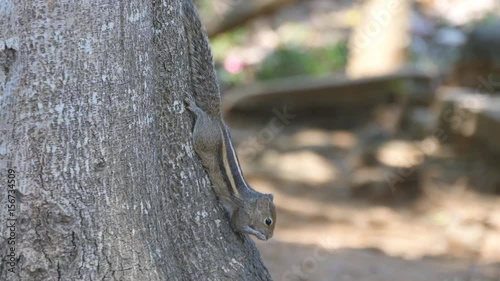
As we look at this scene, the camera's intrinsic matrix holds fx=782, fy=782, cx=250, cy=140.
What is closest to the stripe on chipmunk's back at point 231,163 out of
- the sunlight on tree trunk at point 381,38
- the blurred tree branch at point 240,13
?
the blurred tree branch at point 240,13

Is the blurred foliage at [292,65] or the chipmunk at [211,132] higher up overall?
the blurred foliage at [292,65]

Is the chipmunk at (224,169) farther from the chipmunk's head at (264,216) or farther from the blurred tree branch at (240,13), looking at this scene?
the blurred tree branch at (240,13)

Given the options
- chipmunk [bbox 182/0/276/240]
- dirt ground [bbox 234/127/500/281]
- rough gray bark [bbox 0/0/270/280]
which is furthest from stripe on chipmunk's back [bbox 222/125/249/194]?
dirt ground [bbox 234/127/500/281]

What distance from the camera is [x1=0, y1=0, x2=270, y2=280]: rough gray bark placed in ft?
7.64

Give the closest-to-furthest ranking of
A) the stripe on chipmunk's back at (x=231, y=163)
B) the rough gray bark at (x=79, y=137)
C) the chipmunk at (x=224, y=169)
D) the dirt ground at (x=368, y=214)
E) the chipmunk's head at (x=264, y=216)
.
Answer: the rough gray bark at (x=79, y=137) < the chipmunk at (x=224, y=169) < the stripe on chipmunk's back at (x=231, y=163) < the chipmunk's head at (x=264, y=216) < the dirt ground at (x=368, y=214)

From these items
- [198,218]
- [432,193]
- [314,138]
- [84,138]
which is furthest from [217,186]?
[314,138]

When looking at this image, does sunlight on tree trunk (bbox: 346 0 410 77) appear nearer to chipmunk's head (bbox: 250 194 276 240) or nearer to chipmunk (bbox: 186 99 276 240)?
chipmunk's head (bbox: 250 194 276 240)

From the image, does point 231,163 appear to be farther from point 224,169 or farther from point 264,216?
point 264,216

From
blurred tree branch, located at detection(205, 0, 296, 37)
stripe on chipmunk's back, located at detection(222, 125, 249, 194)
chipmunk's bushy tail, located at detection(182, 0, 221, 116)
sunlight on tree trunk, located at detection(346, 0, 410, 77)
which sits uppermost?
sunlight on tree trunk, located at detection(346, 0, 410, 77)

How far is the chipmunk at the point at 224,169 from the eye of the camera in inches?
108

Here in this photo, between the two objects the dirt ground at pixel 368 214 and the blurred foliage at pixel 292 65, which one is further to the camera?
the blurred foliage at pixel 292 65

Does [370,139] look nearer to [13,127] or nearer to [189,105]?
[189,105]

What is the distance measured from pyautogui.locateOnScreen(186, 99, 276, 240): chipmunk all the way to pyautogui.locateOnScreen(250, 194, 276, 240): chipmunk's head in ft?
0.06

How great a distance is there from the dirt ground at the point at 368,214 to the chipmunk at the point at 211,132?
2108 millimetres
